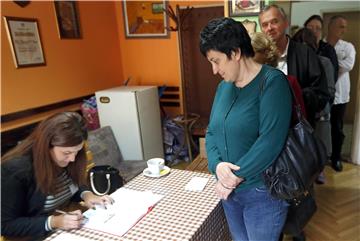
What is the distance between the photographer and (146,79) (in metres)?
3.97

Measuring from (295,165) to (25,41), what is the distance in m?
2.61

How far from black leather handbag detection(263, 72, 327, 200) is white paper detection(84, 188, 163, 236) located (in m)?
0.50

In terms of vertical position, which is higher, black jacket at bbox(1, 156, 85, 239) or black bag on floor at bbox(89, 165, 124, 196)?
black jacket at bbox(1, 156, 85, 239)

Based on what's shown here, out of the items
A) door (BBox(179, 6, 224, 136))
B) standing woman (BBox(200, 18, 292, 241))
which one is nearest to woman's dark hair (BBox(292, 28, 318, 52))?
door (BBox(179, 6, 224, 136))

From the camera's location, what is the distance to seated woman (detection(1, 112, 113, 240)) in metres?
1.16

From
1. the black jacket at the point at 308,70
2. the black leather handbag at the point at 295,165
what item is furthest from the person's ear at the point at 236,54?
the black jacket at the point at 308,70

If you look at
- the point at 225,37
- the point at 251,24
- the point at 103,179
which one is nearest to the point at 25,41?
the point at 103,179

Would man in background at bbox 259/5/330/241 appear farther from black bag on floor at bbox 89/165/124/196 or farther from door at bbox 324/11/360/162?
door at bbox 324/11/360/162

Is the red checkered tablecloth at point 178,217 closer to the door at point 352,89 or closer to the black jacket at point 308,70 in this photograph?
the black jacket at point 308,70

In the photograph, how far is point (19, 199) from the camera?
119cm

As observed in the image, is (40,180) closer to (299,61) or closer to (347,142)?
(299,61)

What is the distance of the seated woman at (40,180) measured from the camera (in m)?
1.16

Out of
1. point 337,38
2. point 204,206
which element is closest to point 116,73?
point 337,38

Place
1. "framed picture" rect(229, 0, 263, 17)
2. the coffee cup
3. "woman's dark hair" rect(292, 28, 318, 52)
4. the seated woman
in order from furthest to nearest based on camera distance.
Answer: "woman's dark hair" rect(292, 28, 318, 52) < "framed picture" rect(229, 0, 263, 17) < the coffee cup < the seated woman
